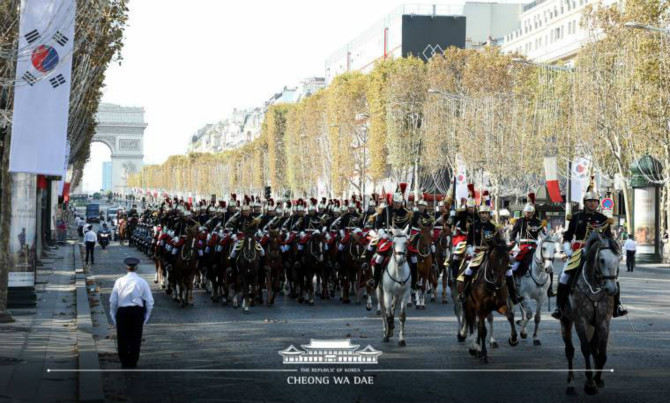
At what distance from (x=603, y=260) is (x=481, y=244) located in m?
4.63

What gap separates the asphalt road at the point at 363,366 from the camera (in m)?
13.9

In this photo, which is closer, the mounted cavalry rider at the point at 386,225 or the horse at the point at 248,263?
the mounted cavalry rider at the point at 386,225

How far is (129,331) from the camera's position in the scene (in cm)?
1611

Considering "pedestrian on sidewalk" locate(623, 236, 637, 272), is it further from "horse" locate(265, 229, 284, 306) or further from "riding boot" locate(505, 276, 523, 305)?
"riding boot" locate(505, 276, 523, 305)

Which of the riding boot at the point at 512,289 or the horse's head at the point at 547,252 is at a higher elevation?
the horse's head at the point at 547,252

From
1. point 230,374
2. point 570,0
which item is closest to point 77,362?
point 230,374

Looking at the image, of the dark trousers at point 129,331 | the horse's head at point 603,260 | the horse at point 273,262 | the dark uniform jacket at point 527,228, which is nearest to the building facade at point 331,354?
the dark trousers at point 129,331

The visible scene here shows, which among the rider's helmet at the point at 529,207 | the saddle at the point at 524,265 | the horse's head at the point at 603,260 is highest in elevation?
the rider's helmet at the point at 529,207

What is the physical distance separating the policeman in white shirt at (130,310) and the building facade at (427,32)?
94.3 meters

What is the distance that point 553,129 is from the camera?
2506 inches

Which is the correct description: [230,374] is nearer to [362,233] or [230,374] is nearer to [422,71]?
[362,233]

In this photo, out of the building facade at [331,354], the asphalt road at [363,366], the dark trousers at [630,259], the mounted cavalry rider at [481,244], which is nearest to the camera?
the asphalt road at [363,366]

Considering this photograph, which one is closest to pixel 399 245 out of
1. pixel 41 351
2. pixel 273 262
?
pixel 41 351

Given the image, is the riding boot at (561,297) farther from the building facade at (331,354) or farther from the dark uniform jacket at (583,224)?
the building facade at (331,354)
